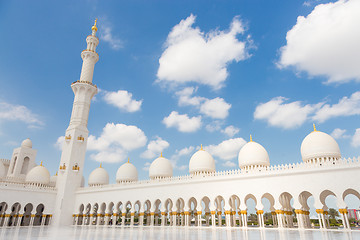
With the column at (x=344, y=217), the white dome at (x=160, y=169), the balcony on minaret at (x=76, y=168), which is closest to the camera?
the column at (x=344, y=217)

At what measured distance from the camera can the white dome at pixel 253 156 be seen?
2095cm

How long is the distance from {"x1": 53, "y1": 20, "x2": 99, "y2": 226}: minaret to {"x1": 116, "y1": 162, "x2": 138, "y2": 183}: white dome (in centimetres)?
458

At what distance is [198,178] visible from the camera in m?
21.1

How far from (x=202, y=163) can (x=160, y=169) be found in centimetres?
498

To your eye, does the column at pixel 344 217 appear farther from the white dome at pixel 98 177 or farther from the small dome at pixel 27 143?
the small dome at pixel 27 143

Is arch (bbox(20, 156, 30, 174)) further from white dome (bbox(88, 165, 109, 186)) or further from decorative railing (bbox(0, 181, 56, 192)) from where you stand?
white dome (bbox(88, 165, 109, 186))

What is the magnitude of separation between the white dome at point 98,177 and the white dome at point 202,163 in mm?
12822

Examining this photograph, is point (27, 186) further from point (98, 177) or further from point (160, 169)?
point (160, 169)

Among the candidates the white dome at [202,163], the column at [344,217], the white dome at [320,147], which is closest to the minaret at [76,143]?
the white dome at [202,163]

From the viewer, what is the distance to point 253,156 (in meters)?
21.0

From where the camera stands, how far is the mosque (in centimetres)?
1662

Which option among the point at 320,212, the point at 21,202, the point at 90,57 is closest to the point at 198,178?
the point at 320,212

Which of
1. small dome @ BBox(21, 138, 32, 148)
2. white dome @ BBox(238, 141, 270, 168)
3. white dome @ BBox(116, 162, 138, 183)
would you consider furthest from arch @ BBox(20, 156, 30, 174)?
white dome @ BBox(238, 141, 270, 168)

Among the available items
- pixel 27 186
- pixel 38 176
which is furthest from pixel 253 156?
pixel 38 176
